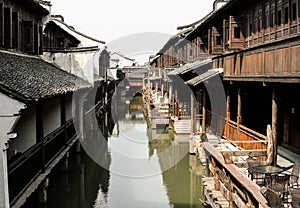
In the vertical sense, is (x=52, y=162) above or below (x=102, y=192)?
above

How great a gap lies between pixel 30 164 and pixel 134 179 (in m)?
8.23

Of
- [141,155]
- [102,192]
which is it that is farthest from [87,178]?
[141,155]

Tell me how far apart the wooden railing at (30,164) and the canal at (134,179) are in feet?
6.55

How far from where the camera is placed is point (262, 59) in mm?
13312

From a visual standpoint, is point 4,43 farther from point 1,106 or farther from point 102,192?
point 1,106

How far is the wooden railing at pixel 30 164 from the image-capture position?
10.2 meters

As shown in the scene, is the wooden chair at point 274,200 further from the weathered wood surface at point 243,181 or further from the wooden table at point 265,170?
the wooden table at point 265,170

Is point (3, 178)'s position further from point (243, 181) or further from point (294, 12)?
point (294, 12)

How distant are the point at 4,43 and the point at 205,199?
396 inches

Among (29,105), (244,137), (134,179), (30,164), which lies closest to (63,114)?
(134,179)

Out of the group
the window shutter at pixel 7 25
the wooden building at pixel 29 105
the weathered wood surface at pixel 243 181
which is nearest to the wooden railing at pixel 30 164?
the wooden building at pixel 29 105

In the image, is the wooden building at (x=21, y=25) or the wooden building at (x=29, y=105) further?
the wooden building at (x=21, y=25)

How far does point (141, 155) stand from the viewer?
25500mm

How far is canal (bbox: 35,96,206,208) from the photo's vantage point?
16.1m
